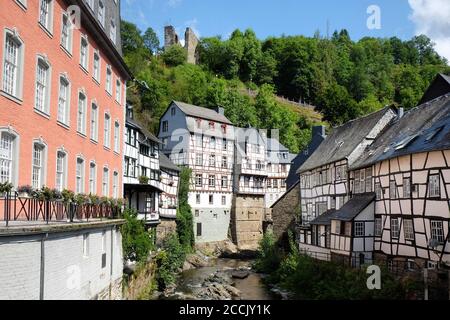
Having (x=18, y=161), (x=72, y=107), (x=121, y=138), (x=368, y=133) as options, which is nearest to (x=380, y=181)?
(x=368, y=133)

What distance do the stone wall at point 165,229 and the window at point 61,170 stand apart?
18.6 metres

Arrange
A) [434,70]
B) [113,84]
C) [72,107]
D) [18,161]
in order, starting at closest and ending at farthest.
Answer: [18,161] < [72,107] < [113,84] < [434,70]

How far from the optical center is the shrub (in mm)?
20391

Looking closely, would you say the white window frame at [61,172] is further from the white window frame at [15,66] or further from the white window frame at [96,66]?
the white window frame at [96,66]

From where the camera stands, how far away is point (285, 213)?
1548 inches

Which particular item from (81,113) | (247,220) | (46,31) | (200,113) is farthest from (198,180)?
(46,31)

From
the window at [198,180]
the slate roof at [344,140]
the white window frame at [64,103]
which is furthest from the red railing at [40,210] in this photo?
the window at [198,180]

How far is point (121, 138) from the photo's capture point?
78.6ft

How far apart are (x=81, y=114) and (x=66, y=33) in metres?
3.07

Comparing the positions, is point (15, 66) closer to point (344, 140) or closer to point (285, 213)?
point (344, 140)

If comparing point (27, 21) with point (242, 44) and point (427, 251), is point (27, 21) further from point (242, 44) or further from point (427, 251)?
point (242, 44)

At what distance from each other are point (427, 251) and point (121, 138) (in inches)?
590

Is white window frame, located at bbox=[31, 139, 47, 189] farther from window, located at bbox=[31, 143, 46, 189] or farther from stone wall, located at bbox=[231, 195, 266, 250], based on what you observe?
stone wall, located at bbox=[231, 195, 266, 250]

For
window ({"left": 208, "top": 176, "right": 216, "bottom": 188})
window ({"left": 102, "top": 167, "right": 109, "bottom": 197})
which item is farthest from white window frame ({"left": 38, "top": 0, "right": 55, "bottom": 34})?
window ({"left": 208, "top": 176, "right": 216, "bottom": 188})
